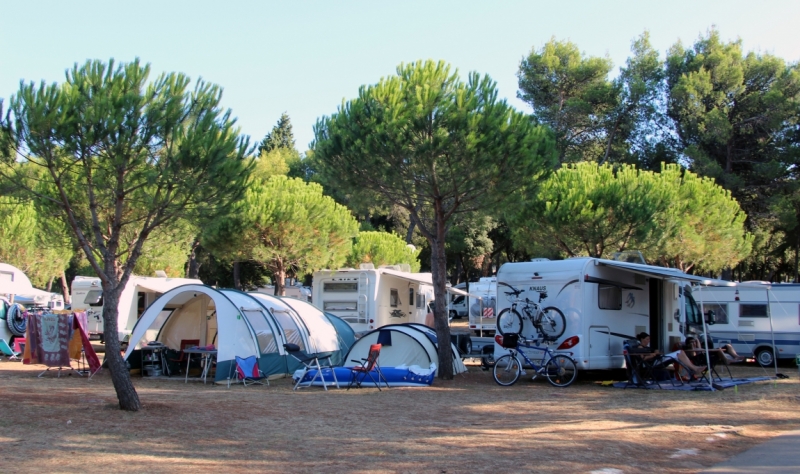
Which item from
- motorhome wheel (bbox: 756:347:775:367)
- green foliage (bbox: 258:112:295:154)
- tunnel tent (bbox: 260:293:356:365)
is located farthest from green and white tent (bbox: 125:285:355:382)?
green foliage (bbox: 258:112:295:154)

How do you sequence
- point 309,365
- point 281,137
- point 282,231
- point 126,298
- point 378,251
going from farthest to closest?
point 281,137
point 378,251
point 282,231
point 126,298
point 309,365

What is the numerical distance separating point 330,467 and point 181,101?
5209mm

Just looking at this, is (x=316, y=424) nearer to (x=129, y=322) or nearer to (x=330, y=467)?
(x=330, y=467)

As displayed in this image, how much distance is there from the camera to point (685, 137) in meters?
33.3

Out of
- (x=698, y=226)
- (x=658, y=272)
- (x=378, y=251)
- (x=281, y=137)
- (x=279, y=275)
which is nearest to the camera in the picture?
(x=658, y=272)

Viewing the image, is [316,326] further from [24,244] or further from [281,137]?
[281,137]

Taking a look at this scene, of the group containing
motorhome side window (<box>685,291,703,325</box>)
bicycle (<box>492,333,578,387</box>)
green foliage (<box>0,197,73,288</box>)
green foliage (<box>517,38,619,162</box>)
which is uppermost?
green foliage (<box>517,38,619,162</box>)

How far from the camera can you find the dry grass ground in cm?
623

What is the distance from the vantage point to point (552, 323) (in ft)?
42.2

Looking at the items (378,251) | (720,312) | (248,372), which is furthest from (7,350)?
(720,312)

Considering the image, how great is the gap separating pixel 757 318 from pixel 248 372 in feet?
41.4

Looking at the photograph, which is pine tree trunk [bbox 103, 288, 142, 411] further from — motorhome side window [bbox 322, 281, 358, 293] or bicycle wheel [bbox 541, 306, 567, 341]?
motorhome side window [bbox 322, 281, 358, 293]

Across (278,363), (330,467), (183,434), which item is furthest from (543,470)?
(278,363)

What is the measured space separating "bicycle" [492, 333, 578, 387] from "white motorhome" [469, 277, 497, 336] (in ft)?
42.9
